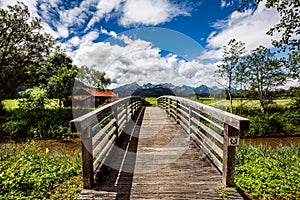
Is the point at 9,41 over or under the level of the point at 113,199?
over

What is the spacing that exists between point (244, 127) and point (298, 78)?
24.9 ft

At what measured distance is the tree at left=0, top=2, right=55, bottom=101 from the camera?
633 inches

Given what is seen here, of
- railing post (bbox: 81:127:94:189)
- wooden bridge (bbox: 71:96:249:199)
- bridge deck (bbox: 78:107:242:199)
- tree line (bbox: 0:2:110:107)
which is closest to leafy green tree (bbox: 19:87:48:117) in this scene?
tree line (bbox: 0:2:110:107)

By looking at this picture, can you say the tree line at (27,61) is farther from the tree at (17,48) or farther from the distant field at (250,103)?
the distant field at (250,103)

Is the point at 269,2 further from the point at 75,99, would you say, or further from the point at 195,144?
the point at 75,99

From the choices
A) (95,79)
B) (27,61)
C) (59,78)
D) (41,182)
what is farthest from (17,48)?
(95,79)

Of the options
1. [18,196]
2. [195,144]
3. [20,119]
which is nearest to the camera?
[18,196]

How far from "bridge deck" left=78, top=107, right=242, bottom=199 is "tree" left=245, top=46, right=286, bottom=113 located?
1660 centimetres

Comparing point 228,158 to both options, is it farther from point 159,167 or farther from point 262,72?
point 262,72

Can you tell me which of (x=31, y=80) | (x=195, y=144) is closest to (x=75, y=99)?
(x=31, y=80)

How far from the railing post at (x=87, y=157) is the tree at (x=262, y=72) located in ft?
61.2

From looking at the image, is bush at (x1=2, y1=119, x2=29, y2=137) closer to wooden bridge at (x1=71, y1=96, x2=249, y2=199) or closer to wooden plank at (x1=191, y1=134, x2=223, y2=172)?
wooden bridge at (x1=71, y1=96, x2=249, y2=199)

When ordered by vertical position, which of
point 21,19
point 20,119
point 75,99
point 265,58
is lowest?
point 20,119

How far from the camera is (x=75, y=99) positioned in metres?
19.7
